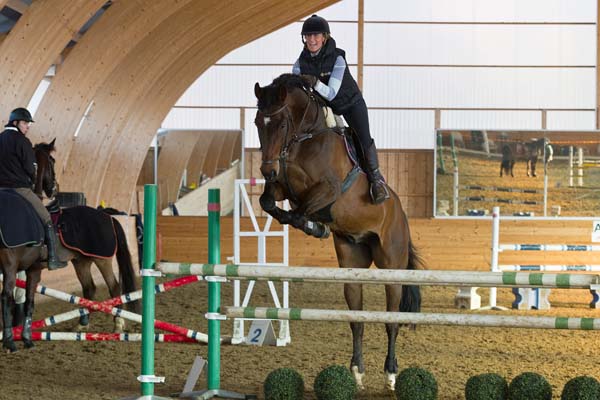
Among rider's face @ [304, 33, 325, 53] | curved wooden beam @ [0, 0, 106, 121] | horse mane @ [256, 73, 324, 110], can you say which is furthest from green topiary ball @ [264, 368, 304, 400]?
curved wooden beam @ [0, 0, 106, 121]

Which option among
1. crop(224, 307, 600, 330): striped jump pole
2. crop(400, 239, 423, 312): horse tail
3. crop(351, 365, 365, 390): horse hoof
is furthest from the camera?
crop(400, 239, 423, 312): horse tail

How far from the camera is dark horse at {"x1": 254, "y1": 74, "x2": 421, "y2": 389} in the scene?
5.20 meters

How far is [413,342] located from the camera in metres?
8.23

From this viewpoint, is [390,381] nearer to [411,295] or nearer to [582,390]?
[411,295]

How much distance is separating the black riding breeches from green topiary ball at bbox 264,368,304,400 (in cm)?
152

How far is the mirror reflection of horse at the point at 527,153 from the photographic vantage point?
1720 cm

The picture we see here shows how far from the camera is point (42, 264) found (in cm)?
Answer: 812

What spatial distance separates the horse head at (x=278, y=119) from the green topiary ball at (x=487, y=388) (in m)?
1.50

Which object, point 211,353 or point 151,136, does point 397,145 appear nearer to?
point 151,136

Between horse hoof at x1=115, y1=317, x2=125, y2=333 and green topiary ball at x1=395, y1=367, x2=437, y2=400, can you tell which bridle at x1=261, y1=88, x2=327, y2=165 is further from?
horse hoof at x1=115, y1=317, x2=125, y2=333

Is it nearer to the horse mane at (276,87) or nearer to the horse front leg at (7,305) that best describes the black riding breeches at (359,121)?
the horse mane at (276,87)

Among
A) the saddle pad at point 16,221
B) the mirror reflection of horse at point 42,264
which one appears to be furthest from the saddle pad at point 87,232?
the saddle pad at point 16,221

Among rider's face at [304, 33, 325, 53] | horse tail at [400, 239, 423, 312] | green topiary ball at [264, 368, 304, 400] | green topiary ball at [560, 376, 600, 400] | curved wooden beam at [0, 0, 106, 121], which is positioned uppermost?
curved wooden beam at [0, 0, 106, 121]

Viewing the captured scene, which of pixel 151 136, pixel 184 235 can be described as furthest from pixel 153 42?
pixel 184 235
